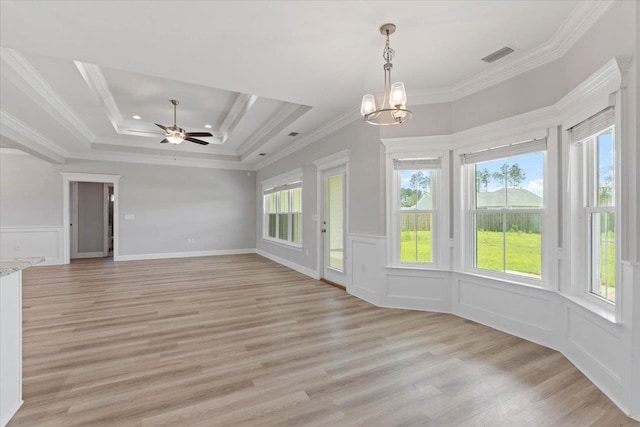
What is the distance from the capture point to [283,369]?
7.85 ft

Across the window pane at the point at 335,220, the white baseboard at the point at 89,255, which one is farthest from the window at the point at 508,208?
the white baseboard at the point at 89,255

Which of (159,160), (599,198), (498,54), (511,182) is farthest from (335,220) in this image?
(159,160)

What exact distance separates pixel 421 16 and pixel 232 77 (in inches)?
82.0

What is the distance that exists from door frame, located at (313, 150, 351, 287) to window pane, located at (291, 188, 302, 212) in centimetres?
109

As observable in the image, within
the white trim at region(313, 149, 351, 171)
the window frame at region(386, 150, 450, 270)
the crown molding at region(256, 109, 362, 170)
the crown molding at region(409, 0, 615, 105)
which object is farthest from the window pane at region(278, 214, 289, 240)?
the crown molding at region(409, 0, 615, 105)

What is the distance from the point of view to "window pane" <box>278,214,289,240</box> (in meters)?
7.38

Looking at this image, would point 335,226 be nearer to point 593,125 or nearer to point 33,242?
point 593,125

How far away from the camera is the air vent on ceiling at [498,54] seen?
2808 millimetres

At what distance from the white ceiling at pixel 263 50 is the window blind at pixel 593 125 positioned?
2.33 feet

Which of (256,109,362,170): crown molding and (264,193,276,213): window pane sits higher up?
(256,109,362,170): crown molding

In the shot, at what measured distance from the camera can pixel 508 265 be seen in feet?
10.5

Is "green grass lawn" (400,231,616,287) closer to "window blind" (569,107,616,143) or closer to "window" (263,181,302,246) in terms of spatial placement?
"window blind" (569,107,616,143)

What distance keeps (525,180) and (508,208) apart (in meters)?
0.33

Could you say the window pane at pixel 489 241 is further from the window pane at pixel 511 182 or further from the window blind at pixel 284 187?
the window blind at pixel 284 187
